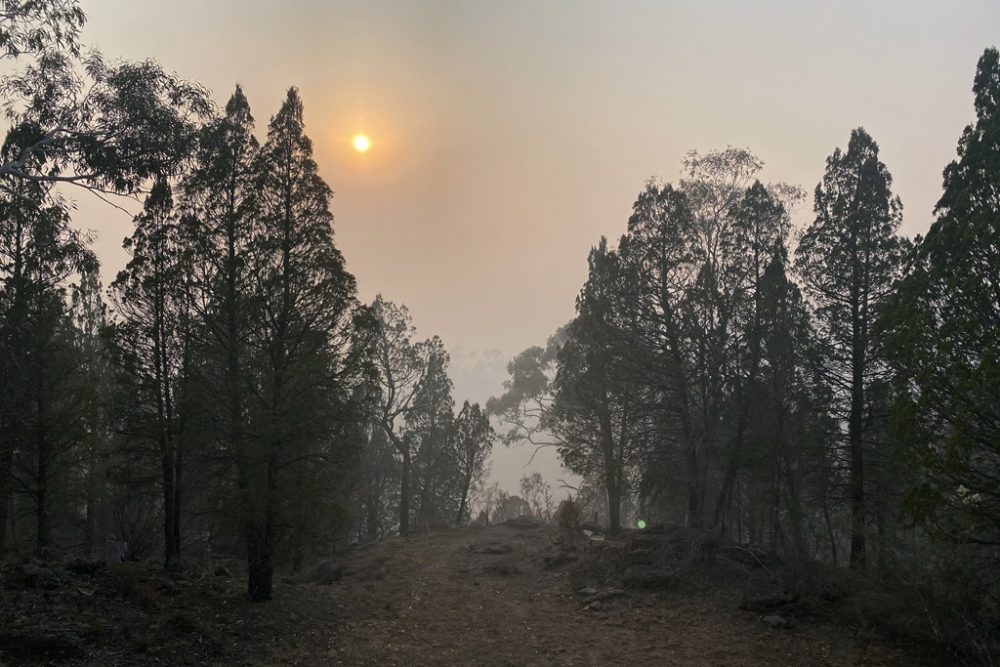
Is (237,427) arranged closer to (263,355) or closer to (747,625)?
(263,355)

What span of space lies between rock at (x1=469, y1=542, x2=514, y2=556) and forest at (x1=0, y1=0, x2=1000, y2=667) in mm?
5897

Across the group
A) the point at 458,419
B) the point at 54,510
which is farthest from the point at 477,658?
the point at 458,419

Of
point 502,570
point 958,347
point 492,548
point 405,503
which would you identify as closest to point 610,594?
point 502,570

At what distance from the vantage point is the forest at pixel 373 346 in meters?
10.3

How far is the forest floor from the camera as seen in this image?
9.37m

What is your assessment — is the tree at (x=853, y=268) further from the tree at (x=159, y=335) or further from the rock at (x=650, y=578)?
the tree at (x=159, y=335)

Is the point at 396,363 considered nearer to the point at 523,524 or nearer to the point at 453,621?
the point at 523,524

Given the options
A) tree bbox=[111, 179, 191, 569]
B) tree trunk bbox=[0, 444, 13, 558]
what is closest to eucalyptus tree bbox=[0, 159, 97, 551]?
tree trunk bbox=[0, 444, 13, 558]

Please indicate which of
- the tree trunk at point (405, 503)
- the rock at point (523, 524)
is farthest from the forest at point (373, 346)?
the tree trunk at point (405, 503)

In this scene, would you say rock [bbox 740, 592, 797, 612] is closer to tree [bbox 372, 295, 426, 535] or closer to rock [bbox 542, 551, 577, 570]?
rock [bbox 542, 551, 577, 570]

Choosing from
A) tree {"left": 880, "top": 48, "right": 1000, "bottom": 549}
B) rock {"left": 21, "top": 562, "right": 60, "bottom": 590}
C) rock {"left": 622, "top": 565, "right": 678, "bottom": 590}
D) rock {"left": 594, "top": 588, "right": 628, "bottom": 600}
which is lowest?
rock {"left": 594, "top": 588, "right": 628, "bottom": 600}

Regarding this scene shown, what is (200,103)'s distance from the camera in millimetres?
13641

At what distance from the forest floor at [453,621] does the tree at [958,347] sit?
9.55 feet

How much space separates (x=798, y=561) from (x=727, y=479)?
5153 mm
